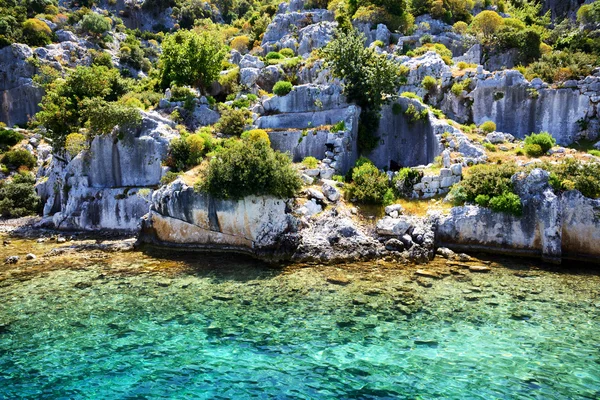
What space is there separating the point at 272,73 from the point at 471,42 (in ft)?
78.2

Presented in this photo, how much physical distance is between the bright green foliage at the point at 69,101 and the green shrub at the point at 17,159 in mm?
12998

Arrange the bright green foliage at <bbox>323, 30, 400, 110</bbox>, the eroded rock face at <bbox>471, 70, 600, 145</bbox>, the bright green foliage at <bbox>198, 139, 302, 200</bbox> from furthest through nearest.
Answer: the eroded rock face at <bbox>471, 70, 600, 145</bbox> < the bright green foliage at <bbox>323, 30, 400, 110</bbox> < the bright green foliage at <bbox>198, 139, 302, 200</bbox>

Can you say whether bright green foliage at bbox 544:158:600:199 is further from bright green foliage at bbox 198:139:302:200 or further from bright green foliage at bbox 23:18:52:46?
bright green foliage at bbox 23:18:52:46

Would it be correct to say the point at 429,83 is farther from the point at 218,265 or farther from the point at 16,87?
the point at 16,87

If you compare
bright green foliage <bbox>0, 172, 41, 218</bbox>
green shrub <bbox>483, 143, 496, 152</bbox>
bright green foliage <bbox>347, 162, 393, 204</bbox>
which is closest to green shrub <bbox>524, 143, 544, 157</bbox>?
green shrub <bbox>483, 143, 496, 152</bbox>

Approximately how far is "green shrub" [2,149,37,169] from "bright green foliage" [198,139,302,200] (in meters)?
32.1

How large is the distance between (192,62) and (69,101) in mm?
11201

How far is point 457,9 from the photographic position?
5216cm

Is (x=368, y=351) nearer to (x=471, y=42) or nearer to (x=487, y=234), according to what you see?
(x=487, y=234)

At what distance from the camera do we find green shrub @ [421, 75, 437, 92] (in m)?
34.9

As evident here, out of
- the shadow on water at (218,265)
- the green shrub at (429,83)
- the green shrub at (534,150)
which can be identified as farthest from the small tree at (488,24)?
the shadow on water at (218,265)

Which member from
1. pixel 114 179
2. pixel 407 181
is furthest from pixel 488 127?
pixel 114 179

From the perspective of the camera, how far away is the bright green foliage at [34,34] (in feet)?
186

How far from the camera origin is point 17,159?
41469mm
